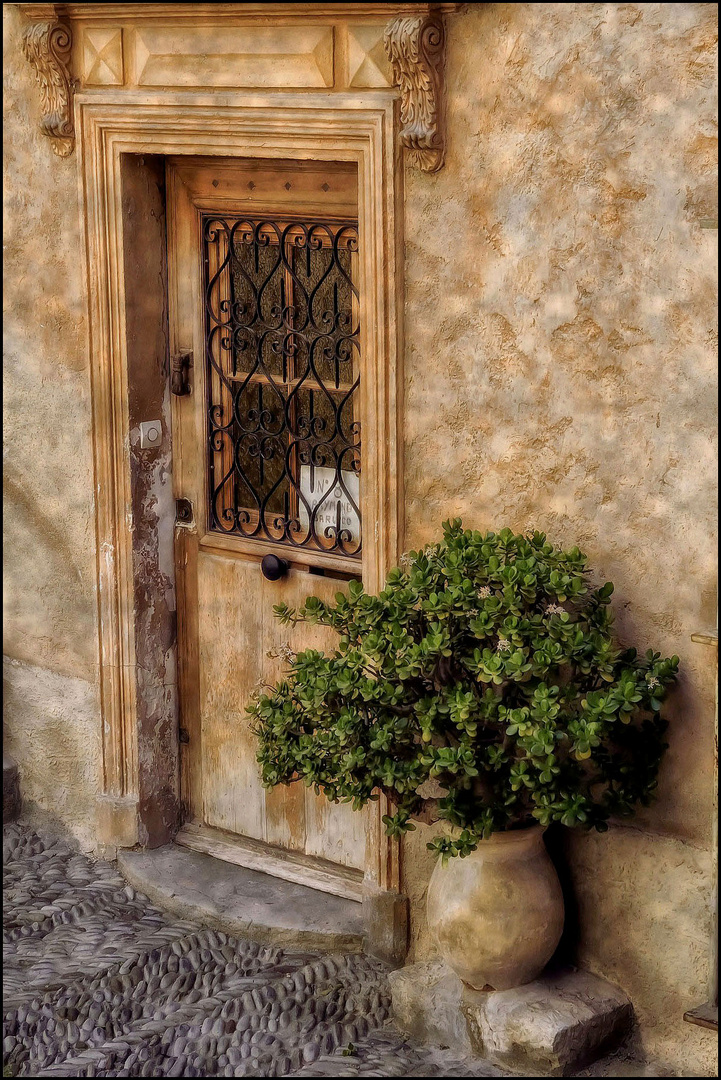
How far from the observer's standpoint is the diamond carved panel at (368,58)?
4.64 metres

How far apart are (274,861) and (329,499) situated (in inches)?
56.0

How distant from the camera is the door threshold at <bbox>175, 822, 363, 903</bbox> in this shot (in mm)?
5512

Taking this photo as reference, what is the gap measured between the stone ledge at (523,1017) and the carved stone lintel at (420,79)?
248 centimetres

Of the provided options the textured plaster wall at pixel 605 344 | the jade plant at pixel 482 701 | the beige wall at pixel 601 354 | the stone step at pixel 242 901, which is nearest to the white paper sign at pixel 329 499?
the beige wall at pixel 601 354

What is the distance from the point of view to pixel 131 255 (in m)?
5.60

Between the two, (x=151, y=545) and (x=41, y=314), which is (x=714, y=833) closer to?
(x=151, y=545)

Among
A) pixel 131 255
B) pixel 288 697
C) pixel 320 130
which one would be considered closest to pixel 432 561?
pixel 288 697

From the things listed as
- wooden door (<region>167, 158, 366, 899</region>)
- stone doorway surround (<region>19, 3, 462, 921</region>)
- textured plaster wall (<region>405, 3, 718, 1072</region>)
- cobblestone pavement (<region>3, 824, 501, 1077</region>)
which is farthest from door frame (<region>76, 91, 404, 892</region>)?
cobblestone pavement (<region>3, 824, 501, 1077</region>)

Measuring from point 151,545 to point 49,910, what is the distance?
1418 mm

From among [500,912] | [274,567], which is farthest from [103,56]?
[500,912]

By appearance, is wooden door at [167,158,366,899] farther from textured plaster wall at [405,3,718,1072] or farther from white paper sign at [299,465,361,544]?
textured plaster wall at [405,3,718,1072]

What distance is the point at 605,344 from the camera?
4.31 m

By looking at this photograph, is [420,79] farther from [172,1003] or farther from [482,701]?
[172,1003]

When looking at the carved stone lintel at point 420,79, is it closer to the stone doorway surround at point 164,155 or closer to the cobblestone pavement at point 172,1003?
the stone doorway surround at point 164,155
